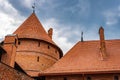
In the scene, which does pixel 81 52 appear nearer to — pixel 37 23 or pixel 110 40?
pixel 110 40

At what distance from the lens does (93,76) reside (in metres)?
17.4

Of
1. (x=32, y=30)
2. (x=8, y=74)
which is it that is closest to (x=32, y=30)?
(x=32, y=30)

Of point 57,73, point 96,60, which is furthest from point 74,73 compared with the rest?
point 96,60

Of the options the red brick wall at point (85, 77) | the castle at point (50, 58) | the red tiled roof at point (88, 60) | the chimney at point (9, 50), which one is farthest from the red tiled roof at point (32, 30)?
the red brick wall at point (85, 77)

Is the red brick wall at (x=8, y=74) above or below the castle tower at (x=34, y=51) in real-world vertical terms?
below

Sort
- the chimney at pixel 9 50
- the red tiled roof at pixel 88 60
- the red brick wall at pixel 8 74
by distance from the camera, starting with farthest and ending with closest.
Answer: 1. the red tiled roof at pixel 88 60
2. the chimney at pixel 9 50
3. the red brick wall at pixel 8 74

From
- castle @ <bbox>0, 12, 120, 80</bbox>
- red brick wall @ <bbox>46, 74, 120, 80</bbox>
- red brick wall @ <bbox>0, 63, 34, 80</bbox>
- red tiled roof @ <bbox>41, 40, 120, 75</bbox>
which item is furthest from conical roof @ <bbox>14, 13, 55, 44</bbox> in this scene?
red brick wall @ <bbox>0, 63, 34, 80</bbox>

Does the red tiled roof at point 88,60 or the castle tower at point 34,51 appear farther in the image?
the castle tower at point 34,51

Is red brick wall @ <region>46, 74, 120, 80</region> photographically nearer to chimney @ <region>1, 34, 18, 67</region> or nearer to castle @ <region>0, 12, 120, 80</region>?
castle @ <region>0, 12, 120, 80</region>

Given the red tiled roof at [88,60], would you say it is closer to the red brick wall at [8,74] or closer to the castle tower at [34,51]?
the castle tower at [34,51]

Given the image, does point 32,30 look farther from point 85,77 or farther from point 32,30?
point 85,77

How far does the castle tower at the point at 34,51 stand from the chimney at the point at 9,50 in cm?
355

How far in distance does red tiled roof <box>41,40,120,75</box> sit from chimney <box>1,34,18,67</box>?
258 cm

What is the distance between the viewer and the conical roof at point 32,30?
72.1ft
